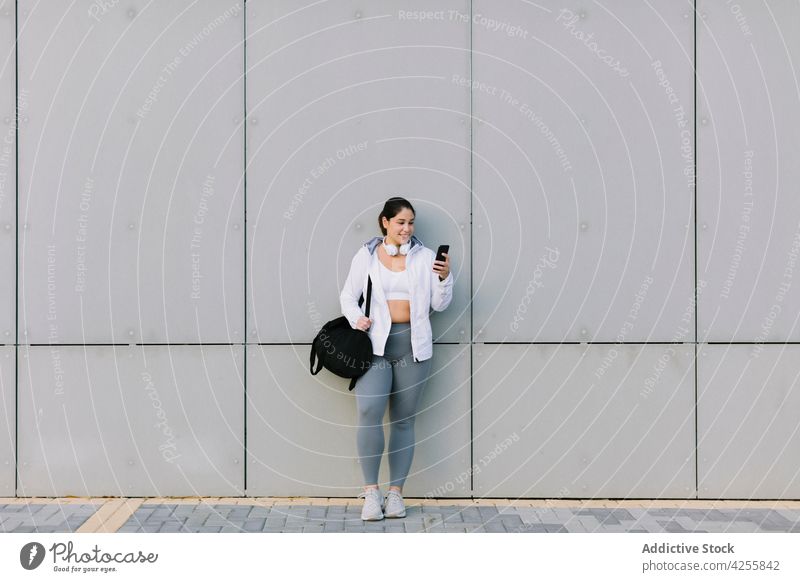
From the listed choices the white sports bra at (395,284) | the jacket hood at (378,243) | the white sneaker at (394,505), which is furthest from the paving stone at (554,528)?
the jacket hood at (378,243)

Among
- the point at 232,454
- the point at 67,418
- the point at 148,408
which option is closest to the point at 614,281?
the point at 232,454

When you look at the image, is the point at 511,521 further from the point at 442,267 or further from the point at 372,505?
the point at 442,267

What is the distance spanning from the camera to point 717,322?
6082mm

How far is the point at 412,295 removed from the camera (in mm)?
5691

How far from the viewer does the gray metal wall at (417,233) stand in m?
6.07

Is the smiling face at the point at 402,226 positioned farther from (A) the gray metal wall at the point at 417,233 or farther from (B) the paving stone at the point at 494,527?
(B) the paving stone at the point at 494,527

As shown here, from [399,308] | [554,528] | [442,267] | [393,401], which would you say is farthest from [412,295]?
[554,528]

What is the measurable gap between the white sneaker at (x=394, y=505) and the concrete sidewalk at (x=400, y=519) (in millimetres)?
47

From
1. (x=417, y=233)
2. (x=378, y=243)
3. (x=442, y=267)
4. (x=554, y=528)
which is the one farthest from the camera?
(x=417, y=233)

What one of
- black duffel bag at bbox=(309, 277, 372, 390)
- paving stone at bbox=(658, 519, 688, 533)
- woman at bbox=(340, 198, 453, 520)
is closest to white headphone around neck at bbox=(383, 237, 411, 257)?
woman at bbox=(340, 198, 453, 520)

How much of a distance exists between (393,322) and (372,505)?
117cm

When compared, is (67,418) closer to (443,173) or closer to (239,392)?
(239,392)

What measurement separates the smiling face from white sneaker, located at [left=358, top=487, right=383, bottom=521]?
1617mm

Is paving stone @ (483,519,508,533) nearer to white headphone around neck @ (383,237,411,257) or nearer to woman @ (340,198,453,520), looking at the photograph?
woman @ (340,198,453,520)
